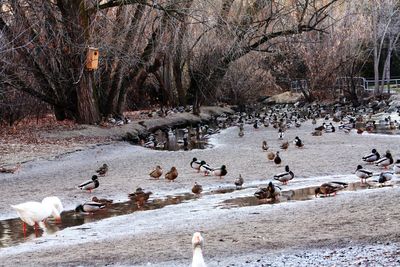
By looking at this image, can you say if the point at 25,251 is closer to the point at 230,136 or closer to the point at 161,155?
the point at 161,155

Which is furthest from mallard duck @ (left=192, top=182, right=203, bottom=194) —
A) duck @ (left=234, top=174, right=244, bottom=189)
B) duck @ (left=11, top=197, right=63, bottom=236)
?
duck @ (left=11, top=197, right=63, bottom=236)

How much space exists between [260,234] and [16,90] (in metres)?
21.7

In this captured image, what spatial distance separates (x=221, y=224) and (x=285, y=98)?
5428 centimetres

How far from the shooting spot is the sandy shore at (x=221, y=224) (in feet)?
30.3

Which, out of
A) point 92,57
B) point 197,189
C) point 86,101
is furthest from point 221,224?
point 86,101

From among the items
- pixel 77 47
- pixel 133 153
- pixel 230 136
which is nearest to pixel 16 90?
pixel 77 47

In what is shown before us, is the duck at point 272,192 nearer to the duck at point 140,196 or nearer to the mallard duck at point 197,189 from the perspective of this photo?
the mallard duck at point 197,189

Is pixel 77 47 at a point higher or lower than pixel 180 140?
higher

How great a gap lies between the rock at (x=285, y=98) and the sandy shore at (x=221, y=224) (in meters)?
41.7

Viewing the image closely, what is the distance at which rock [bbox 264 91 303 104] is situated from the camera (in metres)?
63.5

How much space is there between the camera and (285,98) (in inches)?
2571

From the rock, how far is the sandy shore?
41693 millimetres

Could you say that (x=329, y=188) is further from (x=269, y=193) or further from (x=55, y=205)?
(x=55, y=205)

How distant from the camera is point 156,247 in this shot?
10086 millimetres
